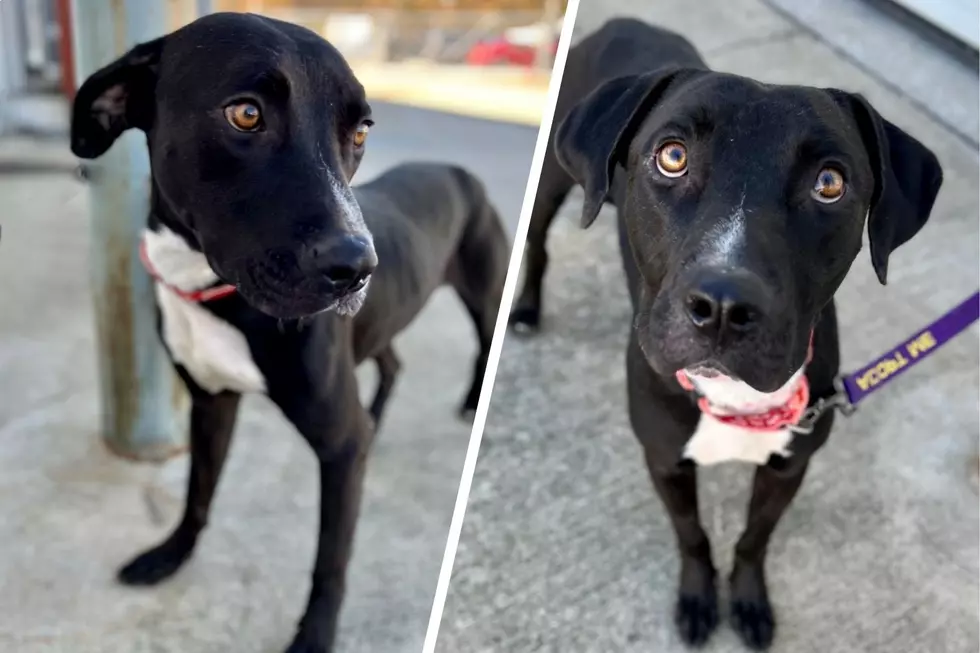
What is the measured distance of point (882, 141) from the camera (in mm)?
1697

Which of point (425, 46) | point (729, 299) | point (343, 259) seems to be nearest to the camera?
point (343, 259)

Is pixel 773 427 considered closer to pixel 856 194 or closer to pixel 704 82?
pixel 856 194

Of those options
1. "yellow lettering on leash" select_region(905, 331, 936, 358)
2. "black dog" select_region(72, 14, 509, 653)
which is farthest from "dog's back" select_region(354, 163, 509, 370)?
"yellow lettering on leash" select_region(905, 331, 936, 358)

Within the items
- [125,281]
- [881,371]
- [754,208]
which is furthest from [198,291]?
[881,371]

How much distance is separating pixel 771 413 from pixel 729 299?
0.55m

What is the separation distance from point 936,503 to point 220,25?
7.12 ft

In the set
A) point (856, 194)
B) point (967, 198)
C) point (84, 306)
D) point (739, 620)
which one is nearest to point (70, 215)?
point (84, 306)

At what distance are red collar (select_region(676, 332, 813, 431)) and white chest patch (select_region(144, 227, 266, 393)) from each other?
0.79 m

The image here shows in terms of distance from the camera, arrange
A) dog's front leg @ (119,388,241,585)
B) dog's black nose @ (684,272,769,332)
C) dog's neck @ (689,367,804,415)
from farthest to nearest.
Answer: dog's front leg @ (119,388,241,585)
dog's neck @ (689,367,804,415)
dog's black nose @ (684,272,769,332)

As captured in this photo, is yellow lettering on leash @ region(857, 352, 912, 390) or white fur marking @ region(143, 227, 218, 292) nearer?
white fur marking @ region(143, 227, 218, 292)

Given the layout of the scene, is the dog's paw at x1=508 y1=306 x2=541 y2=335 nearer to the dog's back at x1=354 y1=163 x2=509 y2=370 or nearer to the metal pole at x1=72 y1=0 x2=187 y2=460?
the dog's back at x1=354 y1=163 x2=509 y2=370

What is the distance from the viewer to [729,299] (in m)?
1.50

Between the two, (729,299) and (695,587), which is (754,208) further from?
(695,587)

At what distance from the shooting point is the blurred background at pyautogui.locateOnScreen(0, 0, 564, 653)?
221 cm
